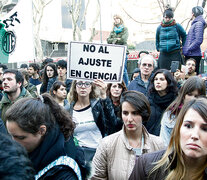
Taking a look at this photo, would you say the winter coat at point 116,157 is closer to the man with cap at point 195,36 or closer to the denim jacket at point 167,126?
the denim jacket at point 167,126

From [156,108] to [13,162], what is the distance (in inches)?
123

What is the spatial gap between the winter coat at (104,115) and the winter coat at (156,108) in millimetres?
527

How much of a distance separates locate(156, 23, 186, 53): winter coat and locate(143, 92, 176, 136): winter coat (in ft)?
7.89

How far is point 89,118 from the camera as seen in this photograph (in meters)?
3.83

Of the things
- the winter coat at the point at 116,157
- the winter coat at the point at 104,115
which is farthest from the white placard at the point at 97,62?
the winter coat at the point at 116,157

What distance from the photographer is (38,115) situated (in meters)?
2.07

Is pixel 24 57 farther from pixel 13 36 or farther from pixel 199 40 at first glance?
pixel 199 40

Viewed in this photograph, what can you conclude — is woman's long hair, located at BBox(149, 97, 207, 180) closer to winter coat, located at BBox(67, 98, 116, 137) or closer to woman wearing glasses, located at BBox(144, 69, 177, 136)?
winter coat, located at BBox(67, 98, 116, 137)

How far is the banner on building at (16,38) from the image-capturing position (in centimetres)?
636

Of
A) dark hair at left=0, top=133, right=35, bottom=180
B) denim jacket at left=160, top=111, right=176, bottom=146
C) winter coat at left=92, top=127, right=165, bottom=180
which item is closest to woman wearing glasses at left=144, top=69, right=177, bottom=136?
denim jacket at left=160, top=111, right=176, bottom=146

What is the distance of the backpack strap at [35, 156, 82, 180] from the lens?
1823mm

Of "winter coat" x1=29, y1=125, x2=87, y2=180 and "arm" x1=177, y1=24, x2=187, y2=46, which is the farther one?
"arm" x1=177, y1=24, x2=187, y2=46

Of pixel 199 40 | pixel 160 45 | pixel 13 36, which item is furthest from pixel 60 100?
pixel 199 40

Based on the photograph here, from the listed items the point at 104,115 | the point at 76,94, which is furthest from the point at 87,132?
the point at 76,94
